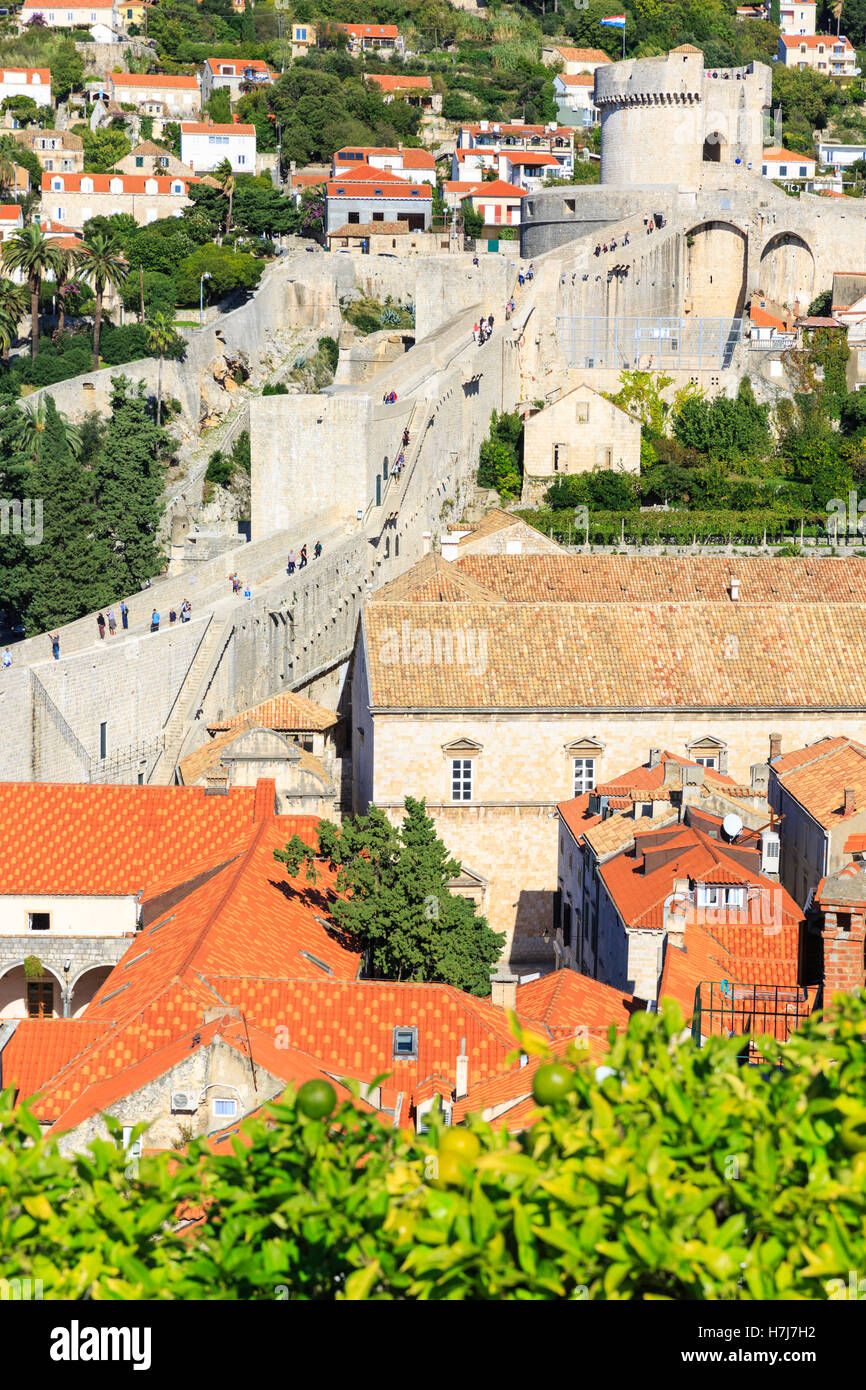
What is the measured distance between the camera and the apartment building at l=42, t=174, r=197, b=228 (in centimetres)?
8238

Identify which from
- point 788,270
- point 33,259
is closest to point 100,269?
point 33,259

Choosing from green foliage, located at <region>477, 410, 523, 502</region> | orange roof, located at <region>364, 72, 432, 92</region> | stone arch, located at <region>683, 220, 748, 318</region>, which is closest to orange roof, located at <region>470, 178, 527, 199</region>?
orange roof, located at <region>364, 72, 432, 92</region>

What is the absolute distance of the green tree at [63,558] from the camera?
49125 mm

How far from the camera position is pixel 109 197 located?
3275 inches

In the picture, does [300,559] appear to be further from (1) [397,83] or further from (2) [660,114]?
(1) [397,83]

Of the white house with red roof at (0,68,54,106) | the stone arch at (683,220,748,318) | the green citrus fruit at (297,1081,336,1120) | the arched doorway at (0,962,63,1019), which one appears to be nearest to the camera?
the green citrus fruit at (297,1081,336,1120)

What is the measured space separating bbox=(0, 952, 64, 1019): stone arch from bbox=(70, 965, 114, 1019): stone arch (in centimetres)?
19

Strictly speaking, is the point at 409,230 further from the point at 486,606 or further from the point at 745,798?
the point at 745,798

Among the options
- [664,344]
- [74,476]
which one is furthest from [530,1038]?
[664,344]

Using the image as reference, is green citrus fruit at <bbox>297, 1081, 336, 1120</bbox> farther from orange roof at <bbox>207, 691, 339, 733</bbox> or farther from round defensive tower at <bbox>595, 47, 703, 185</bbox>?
round defensive tower at <bbox>595, 47, 703, 185</bbox>

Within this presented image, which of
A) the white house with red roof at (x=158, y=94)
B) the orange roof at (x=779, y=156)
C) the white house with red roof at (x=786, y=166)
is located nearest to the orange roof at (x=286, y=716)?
the white house with red roof at (x=786, y=166)

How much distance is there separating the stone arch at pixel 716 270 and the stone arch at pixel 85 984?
3743 centimetres

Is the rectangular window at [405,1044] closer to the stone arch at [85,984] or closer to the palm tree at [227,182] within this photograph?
the stone arch at [85,984]
